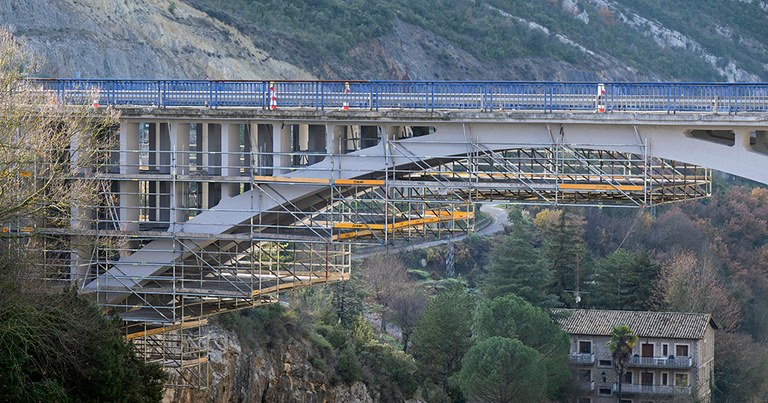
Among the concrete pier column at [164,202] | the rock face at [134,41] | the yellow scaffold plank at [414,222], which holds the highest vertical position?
the rock face at [134,41]

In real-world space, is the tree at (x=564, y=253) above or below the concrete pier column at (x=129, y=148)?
below

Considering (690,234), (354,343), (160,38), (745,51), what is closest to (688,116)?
(354,343)

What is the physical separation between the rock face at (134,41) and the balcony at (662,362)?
22618 millimetres

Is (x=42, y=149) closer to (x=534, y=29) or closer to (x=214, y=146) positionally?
(x=214, y=146)

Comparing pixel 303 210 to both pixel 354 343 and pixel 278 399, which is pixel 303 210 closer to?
pixel 278 399

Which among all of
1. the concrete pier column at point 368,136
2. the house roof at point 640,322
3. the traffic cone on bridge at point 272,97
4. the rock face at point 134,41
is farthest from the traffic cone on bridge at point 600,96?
the rock face at point 134,41

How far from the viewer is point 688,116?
27500 millimetres

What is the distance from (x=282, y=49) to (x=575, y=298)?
20882mm

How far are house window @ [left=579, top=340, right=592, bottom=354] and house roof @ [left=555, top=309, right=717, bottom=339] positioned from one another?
1.32 feet

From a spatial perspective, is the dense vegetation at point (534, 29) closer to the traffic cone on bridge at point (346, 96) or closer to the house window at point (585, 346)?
the house window at point (585, 346)

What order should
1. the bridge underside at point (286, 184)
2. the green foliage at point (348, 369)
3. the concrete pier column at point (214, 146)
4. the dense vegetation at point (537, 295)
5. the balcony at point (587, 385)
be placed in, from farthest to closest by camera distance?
the balcony at point (587, 385) < the dense vegetation at point (537, 295) < the green foliage at point (348, 369) < the concrete pier column at point (214, 146) < the bridge underside at point (286, 184)

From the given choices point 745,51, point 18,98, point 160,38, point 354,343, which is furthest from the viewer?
point 745,51

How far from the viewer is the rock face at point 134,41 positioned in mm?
56969

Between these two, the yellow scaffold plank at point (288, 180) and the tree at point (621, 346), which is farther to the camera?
the tree at point (621, 346)
